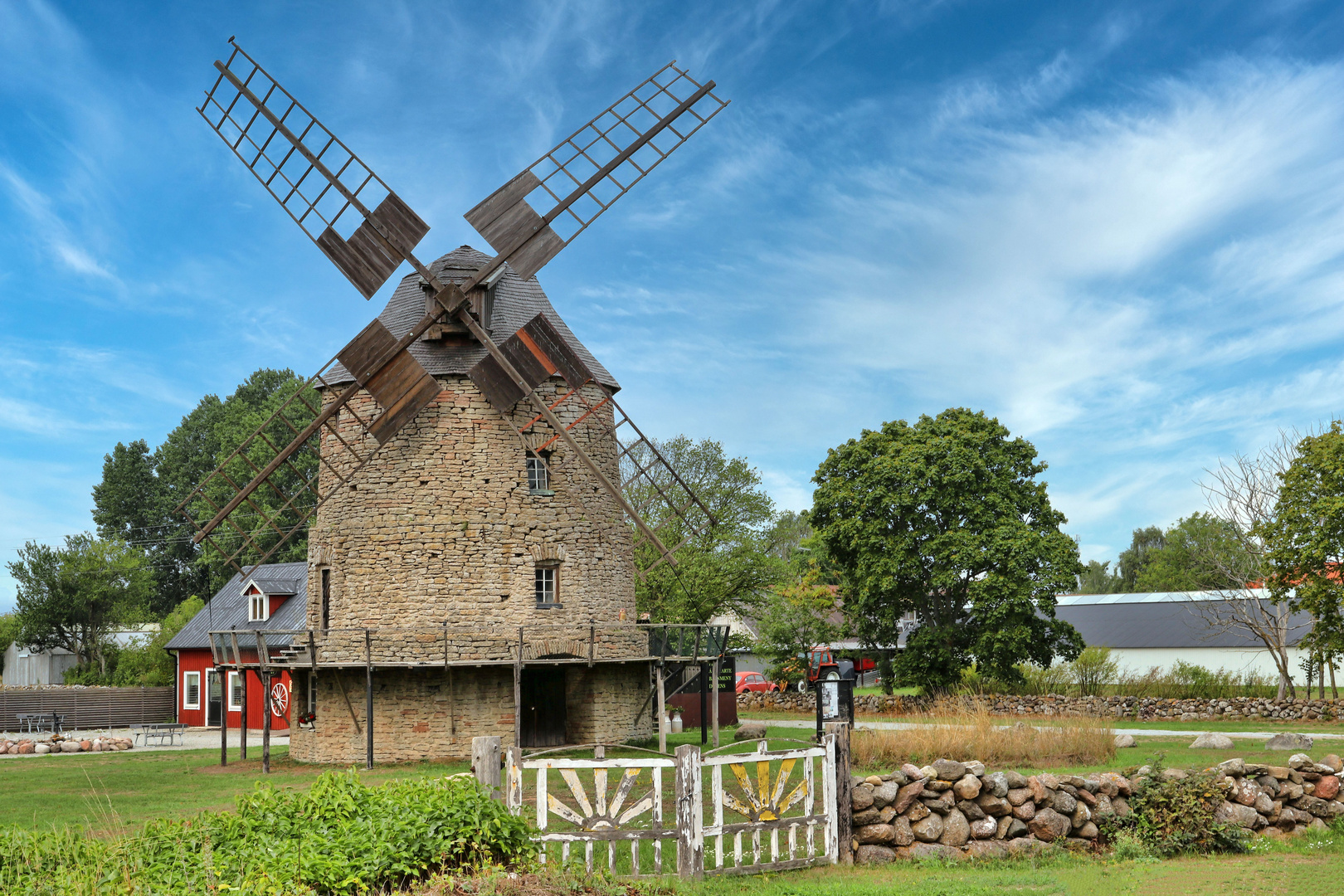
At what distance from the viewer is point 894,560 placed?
32250mm

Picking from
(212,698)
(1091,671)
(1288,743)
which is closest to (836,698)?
(1288,743)

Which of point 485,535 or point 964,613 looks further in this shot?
point 964,613

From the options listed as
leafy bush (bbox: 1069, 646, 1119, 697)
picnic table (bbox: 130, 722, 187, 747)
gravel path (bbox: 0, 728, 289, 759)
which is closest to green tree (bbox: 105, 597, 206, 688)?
gravel path (bbox: 0, 728, 289, 759)

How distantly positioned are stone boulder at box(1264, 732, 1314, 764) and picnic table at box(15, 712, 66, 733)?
3956cm

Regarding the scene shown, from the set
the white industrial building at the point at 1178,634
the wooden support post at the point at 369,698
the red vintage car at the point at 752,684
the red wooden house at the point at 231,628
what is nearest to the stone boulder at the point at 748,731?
the wooden support post at the point at 369,698

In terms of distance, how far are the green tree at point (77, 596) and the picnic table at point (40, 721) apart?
10520 mm

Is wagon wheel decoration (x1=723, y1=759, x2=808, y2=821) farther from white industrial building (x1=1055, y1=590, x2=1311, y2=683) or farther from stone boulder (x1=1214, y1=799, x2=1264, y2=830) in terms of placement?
white industrial building (x1=1055, y1=590, x2=1311, y2=683)

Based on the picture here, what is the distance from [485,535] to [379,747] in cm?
522

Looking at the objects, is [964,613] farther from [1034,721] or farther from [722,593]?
[1034,721]

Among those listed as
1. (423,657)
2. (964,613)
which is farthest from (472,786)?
(964,613)

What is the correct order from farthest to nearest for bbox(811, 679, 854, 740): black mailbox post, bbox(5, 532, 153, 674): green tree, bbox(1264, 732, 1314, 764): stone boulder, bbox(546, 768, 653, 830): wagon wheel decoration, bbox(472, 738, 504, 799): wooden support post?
1. bbox(5, 532, 153, 674): green tree
2. bbox(1264, 732, 1314, 764): stone boulder
3. bbox(811, 679, 854, 740): black mailbox post
4. bbox(546, 768, 653, 830): wagon wheel decoration
5. bbox(472, 738, 504, 799): wooden support post

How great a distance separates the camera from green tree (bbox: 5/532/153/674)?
4959 centimetres

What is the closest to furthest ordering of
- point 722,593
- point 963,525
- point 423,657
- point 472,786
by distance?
1. point 472,786
2. point 423,657
3. point 963,525
4. point 722,593

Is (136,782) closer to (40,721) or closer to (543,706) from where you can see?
(543,706)
